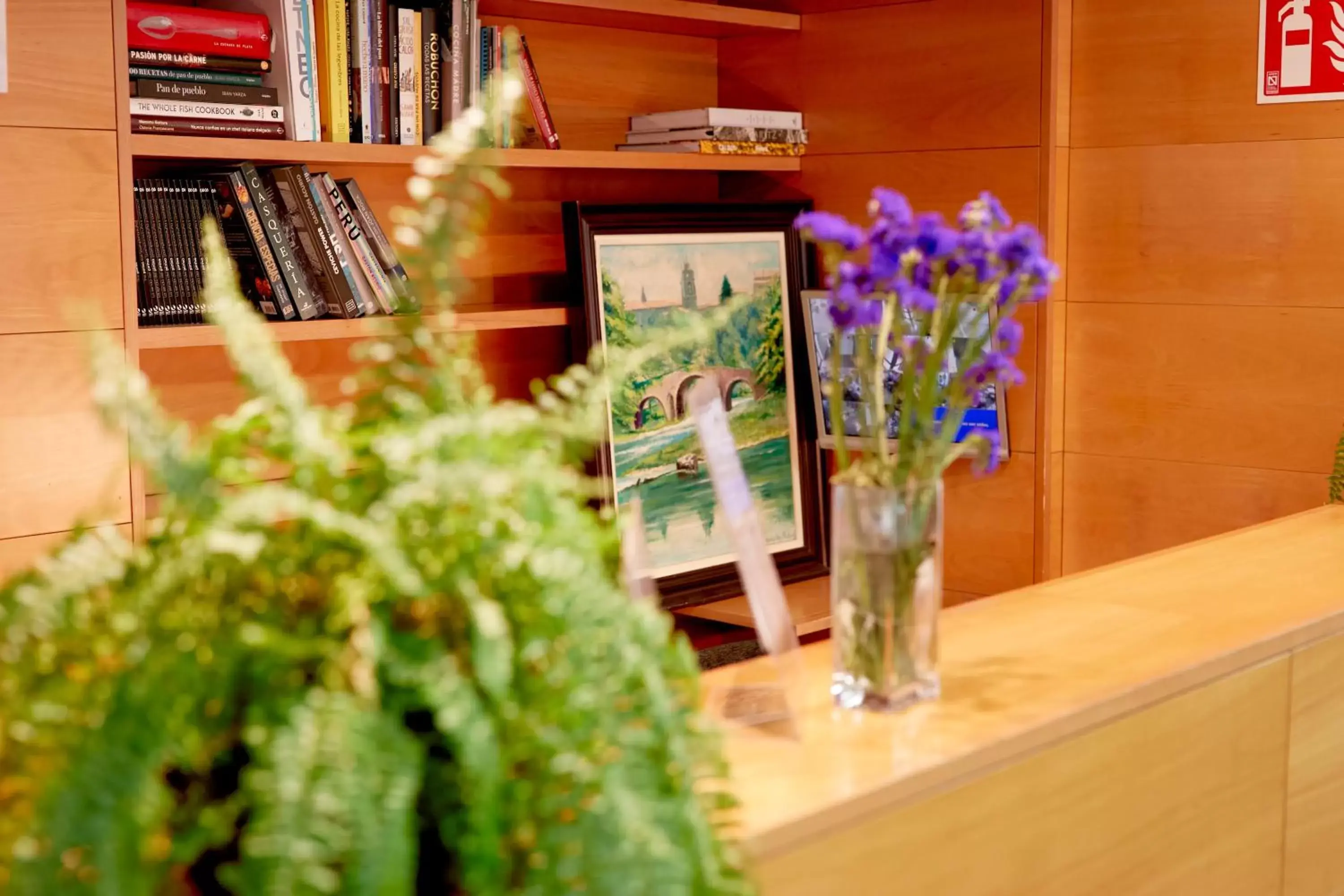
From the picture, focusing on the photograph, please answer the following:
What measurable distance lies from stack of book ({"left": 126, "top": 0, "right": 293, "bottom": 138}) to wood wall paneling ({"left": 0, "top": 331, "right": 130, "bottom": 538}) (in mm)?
415

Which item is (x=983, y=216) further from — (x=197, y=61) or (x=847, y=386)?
(x=847, y=386)

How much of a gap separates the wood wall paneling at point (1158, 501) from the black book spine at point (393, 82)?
1625mm

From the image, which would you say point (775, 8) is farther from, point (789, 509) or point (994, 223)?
point (994, 223)

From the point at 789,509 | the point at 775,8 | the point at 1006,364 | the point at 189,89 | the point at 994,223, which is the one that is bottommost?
the point at 789,509

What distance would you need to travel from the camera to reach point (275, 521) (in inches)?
31.1

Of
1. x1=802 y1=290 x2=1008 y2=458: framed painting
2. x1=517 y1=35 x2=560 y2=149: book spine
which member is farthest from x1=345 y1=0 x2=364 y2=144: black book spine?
x1=802 y1=290 x2=1008 y2=458: framed painting

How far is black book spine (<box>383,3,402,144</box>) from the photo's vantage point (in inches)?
115

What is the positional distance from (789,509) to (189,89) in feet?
5.69

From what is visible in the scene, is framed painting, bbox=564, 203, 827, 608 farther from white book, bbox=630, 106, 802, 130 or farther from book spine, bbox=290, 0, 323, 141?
book spine, bbox=290, 0, 323, 141

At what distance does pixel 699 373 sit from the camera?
11.8 ft

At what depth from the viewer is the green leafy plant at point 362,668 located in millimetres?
683

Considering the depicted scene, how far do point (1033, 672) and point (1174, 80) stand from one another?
7.13 ft

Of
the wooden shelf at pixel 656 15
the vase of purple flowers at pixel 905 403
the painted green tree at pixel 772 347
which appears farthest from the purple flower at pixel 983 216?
the painted green tree at pixel 772 347

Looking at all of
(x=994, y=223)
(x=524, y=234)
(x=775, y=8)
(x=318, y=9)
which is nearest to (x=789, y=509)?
(x=524, y=234)
